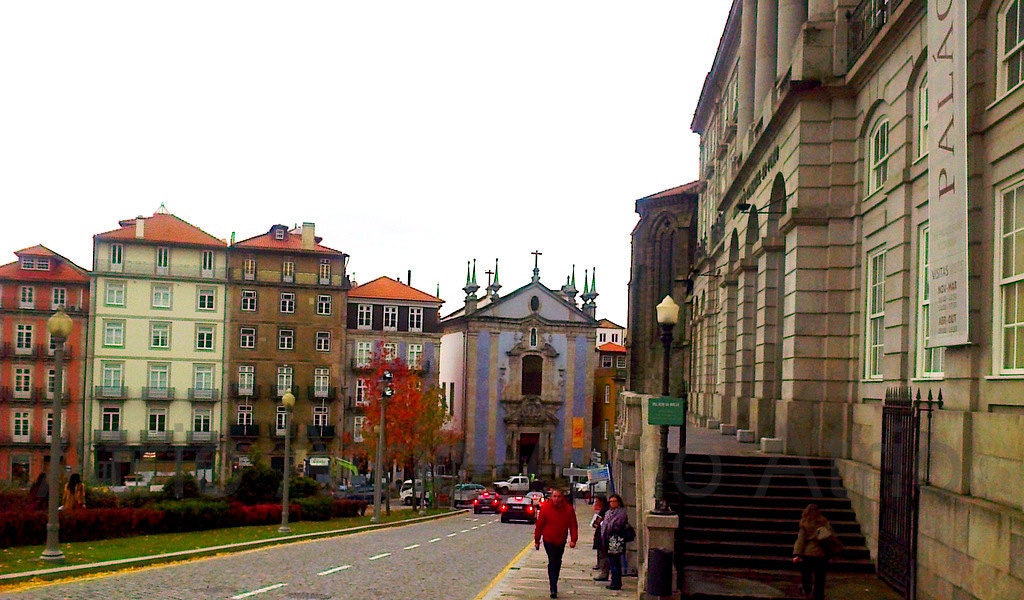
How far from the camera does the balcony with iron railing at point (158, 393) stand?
63.5m

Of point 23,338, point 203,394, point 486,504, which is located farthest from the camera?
point 203,394

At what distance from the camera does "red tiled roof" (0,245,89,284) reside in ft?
208

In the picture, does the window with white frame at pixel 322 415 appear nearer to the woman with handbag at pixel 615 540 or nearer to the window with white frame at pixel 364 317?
the window with white frame at pixel 364 317

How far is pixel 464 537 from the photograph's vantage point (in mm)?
31500

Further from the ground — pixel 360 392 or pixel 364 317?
pixel 364 317

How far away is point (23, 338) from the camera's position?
2474 inches

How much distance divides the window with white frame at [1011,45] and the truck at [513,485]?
192 ft

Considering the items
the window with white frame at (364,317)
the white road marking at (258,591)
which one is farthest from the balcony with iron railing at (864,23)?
the window with white frame at (364,317)

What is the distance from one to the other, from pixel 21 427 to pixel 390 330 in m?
24.0

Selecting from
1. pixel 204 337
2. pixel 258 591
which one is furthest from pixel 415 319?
pixel 258 591

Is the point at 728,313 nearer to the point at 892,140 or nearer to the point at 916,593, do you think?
the point at 892,140

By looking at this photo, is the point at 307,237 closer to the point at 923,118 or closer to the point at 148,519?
the point at 148,519

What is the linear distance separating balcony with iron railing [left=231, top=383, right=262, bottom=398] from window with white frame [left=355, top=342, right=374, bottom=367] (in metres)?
8.40

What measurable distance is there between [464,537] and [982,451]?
21.4 metres
